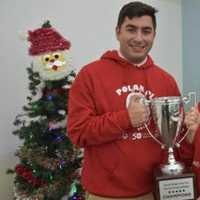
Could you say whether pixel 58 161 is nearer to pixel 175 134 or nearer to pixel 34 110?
pixel 34 110

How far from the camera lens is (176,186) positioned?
1372 millimetres

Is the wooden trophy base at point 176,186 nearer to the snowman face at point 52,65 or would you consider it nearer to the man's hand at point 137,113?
the man's hand at point 137,113

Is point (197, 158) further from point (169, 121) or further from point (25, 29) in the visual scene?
point (25, 29)

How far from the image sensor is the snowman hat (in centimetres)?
244

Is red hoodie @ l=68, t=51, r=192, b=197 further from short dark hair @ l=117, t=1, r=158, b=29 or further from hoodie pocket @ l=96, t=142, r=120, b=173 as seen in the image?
short dark hair @ l=117, t=1, r=158, b=29

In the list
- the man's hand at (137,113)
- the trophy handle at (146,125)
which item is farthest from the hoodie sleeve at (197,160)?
the man's hand at (137,113)

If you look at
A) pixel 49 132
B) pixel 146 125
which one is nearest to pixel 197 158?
pixel 146 125

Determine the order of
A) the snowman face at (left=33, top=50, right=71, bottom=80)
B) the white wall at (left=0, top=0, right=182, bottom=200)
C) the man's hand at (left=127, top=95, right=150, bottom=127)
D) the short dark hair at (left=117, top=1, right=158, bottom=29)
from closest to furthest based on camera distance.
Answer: the man's hand at (left=127, top=95, right=150, bottom=127), the short dark hair at (left=117, top=1, right=158, bottom=29), the snowman face at (left=33, top=50, right=71, bottom=80), the white wall at (left=0, top=0, right=182, bottom=200)

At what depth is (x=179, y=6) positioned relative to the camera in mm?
3973

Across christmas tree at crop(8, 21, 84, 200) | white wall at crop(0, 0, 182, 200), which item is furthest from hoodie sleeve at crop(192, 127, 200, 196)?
white wall at crop(0, 0, 182, 200)

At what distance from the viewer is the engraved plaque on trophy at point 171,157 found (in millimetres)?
1374

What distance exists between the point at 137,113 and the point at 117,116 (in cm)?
8

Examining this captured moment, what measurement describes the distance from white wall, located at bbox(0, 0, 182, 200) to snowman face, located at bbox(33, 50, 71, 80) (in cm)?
47

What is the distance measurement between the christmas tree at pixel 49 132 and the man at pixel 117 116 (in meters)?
0.97
